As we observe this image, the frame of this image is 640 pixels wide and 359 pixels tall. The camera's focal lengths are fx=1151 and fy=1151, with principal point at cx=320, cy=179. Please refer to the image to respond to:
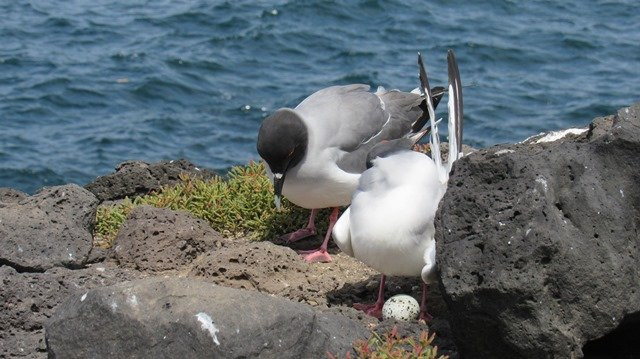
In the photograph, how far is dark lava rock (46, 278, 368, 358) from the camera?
571 cm

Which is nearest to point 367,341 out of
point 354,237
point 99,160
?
point 354,237

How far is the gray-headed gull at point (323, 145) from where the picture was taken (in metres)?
8.25

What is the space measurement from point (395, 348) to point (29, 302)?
7.80ft

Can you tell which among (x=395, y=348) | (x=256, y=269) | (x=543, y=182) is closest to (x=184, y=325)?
(x=395, y=348)

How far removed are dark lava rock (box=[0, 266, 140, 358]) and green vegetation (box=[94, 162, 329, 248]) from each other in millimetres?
1644

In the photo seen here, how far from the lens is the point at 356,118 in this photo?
29.1 feet

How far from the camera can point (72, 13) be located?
21.5 meters

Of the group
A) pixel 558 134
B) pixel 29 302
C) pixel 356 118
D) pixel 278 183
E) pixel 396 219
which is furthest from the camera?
pixel 356 118

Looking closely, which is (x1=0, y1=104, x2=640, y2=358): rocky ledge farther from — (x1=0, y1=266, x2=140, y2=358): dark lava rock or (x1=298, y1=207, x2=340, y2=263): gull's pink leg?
(x1=298, y1=207, x2=340, y2=263): gull's pink leg

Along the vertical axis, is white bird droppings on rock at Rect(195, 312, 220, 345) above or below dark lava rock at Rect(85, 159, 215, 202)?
above

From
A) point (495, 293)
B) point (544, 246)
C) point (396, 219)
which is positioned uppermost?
point (544, 246)

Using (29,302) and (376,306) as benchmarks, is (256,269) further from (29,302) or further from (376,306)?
(29,302)

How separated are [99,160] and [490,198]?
10.4 m

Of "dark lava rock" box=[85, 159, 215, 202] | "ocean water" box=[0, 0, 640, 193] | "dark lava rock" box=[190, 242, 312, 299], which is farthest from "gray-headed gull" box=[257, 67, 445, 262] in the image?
"ocean water" box=[0, 0, 640, 193]
